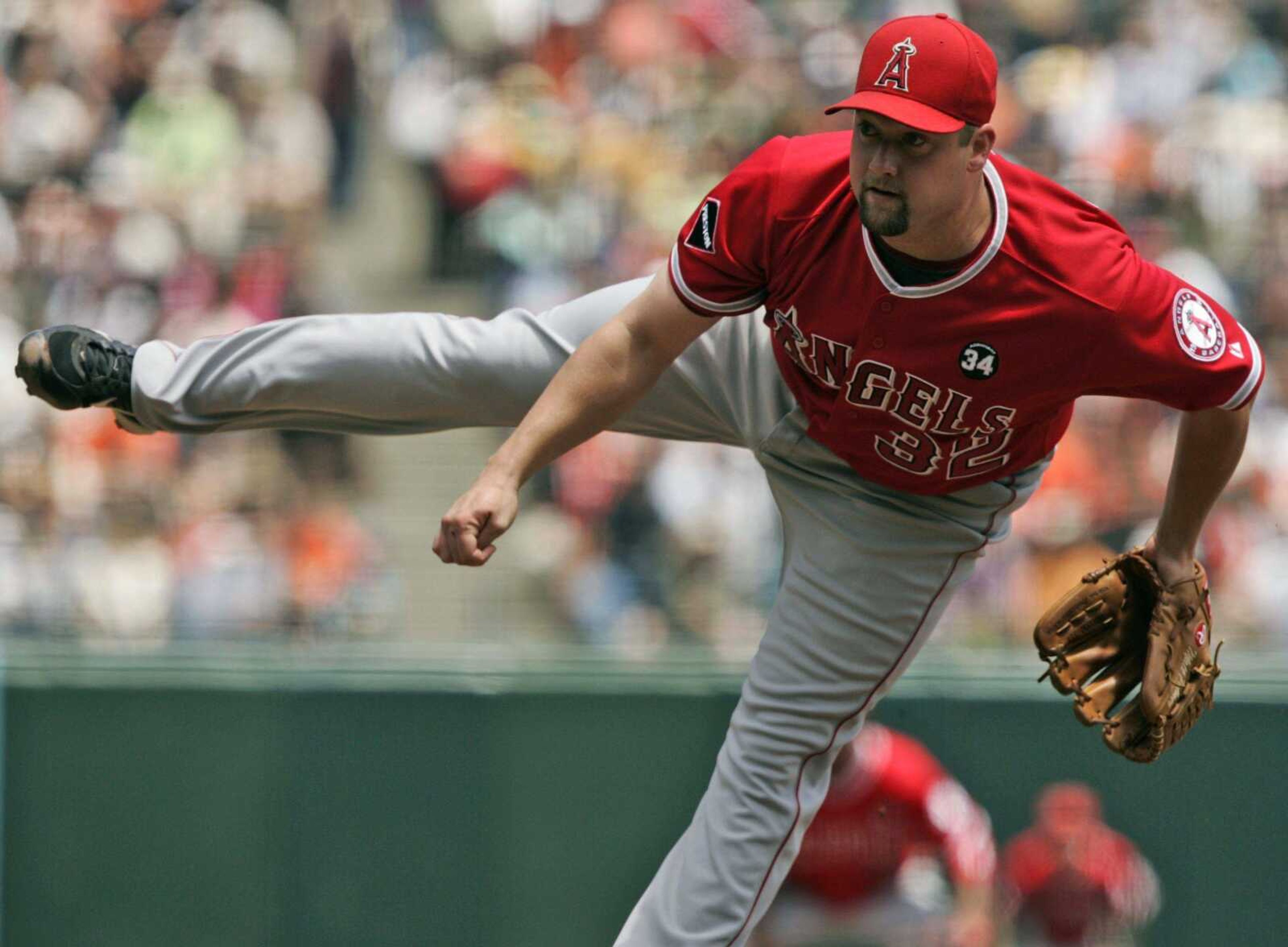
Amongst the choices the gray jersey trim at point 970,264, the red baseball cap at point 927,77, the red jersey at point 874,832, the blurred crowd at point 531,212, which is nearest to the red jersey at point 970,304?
the gray jersey trim at point 970,264

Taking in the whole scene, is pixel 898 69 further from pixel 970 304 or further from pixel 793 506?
pixel 793 506

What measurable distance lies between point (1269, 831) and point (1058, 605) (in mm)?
1935

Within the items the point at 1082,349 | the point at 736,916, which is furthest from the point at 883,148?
the point at 736,916

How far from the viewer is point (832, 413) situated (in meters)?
3.45

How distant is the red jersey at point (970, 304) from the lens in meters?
3.13

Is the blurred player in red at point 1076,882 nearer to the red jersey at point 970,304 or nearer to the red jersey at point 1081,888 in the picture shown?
the red jersey at point 1081,888

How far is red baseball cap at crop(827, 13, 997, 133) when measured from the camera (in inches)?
114

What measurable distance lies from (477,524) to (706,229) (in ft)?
2.34

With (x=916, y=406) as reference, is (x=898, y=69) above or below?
above

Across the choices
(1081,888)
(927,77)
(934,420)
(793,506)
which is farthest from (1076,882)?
(927,77)

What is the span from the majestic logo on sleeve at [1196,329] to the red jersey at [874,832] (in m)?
2.00

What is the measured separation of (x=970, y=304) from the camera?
316cm

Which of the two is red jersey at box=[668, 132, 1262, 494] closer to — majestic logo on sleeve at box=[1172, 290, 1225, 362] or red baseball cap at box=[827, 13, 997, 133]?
majestic logo on sleeve at box=[1172, 290, 1225, 362]

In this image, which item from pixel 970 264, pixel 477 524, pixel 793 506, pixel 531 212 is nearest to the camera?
pixel 477 524
